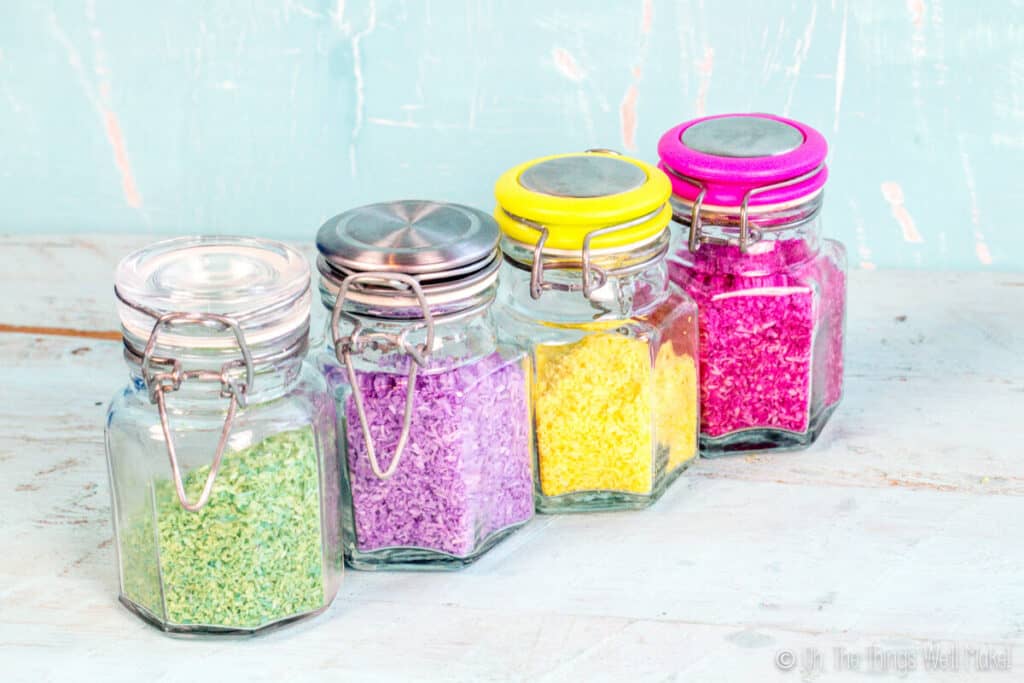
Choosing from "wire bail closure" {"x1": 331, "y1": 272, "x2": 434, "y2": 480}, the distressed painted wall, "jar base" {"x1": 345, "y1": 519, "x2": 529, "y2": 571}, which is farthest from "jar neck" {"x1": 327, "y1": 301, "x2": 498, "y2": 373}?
the distressed painted wall

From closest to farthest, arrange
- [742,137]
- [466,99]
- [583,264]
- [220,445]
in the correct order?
[220,445] → [583,264] → [742,137] → [466,99]

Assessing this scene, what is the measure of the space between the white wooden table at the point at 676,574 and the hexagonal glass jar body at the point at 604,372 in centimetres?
3

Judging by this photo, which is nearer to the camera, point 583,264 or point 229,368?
point 229,368

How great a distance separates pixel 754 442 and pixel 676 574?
0.57 ft

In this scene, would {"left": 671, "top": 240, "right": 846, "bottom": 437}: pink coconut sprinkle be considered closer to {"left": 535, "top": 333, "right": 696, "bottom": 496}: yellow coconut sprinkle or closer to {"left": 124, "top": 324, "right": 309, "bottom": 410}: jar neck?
{"left": 535, "top": 333, "right": 696, "bottom": 496}: yellow coconut sprinkle

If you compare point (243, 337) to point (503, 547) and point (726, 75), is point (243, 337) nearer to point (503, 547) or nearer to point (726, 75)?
point (503, 547)

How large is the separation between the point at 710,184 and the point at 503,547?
0.93ft

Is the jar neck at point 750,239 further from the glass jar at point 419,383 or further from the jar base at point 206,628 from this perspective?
the jar base at point 206,628

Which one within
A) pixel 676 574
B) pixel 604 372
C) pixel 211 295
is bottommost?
pixel 676 574

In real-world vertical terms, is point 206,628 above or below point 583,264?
below

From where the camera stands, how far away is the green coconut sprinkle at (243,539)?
79 cm

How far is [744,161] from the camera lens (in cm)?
95

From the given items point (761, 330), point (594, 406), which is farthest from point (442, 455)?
point (761, 330)

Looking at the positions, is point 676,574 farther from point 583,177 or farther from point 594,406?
point 583,177
